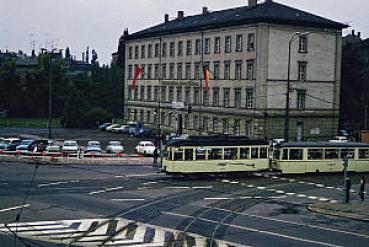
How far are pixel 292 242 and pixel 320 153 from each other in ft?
Result: 75.3

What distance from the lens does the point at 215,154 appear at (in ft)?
135

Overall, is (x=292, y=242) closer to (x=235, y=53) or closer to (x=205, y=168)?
(x=205, y=168)

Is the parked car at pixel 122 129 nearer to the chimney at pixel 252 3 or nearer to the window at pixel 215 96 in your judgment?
the window at pixel 215 96

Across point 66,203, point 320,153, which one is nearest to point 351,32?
point 320,153

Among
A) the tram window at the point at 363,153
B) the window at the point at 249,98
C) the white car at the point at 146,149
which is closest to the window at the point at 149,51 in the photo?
the window at the point at 249,98

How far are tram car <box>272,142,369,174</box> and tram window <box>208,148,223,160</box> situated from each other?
181 inches

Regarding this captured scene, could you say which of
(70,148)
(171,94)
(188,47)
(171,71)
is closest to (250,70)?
(188,47)

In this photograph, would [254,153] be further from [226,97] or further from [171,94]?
[171,94]

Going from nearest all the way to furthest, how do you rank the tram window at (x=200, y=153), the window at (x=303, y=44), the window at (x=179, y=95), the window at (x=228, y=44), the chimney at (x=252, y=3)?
the tram window at (x=200, y=153) < the window at (x=303, y=44) < the window at (x=228, y=44) < the chimney at (x=252, y=3) < the window at (x=179, y=95)

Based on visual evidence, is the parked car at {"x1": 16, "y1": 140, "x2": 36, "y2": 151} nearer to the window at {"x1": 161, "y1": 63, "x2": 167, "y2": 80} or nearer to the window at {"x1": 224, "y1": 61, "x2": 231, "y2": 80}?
the window at {"x1": 224, "y1": 61, "x2": 231, "y2": 80}

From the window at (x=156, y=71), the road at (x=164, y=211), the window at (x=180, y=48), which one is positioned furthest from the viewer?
the window at (x=156, y=71)

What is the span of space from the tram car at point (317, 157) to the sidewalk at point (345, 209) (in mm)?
11783

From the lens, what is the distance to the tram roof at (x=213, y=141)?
1574 inches

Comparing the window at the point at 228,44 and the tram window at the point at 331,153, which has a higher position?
the window at the point at 228,44
